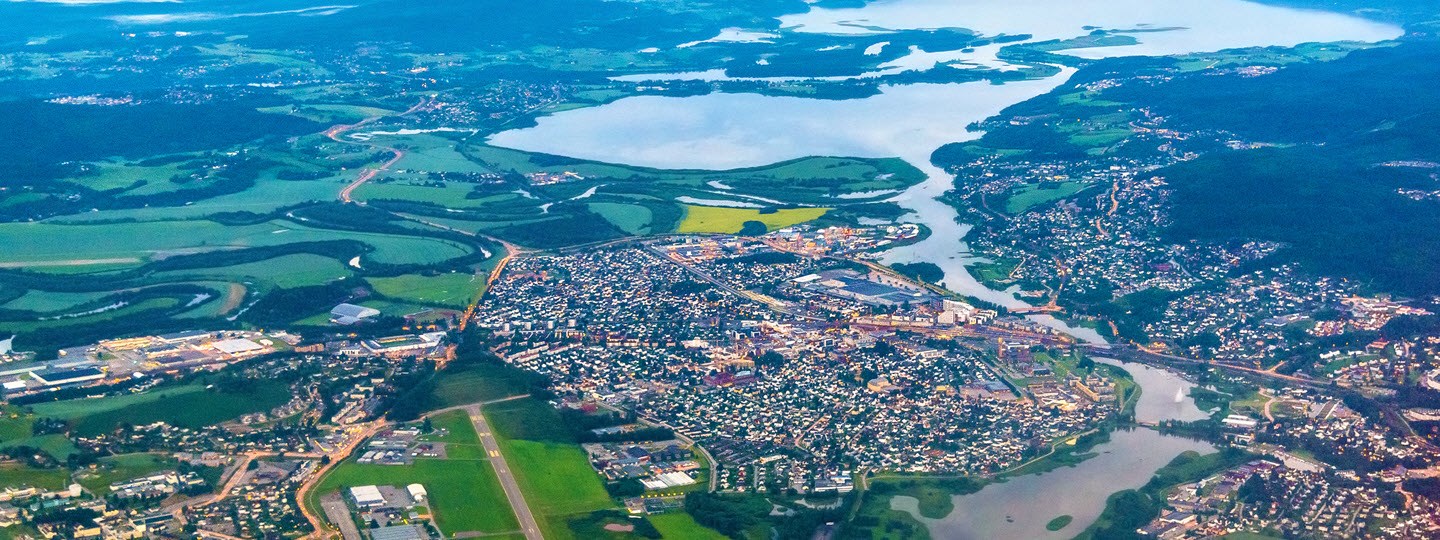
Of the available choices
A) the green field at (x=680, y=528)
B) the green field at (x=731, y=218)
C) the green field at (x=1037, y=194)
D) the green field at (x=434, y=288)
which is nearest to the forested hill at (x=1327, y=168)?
the green field at (x=1037, y=194)

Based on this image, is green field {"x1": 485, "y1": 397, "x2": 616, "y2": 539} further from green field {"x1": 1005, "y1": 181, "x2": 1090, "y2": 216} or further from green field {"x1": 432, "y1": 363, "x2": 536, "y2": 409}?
green field {"x1": 1005, "y1": 181, "x2": 1090, "y2": 216}

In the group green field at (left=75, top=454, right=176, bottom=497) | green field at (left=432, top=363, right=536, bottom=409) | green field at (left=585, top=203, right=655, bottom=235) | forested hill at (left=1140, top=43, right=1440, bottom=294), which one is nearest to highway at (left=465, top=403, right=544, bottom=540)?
green field at (left=432, top=363, right=536, bottom=409)

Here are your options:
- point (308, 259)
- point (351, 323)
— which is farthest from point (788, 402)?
point (308, 259)

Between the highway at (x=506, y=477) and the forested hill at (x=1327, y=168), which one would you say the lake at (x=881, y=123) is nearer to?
the forested hill at (x=1327, y=168)

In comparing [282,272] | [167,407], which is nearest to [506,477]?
[167,407]

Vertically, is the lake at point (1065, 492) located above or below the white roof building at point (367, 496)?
below
